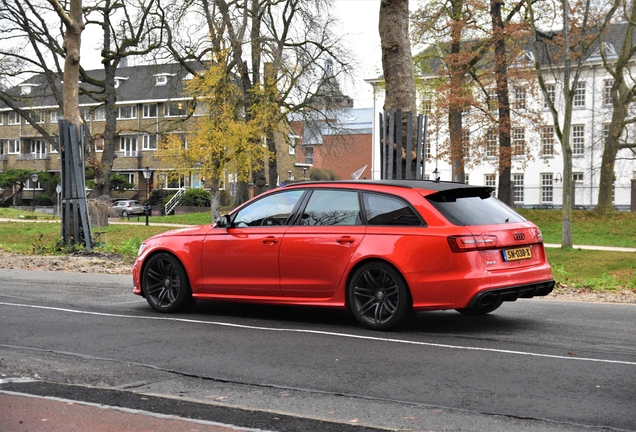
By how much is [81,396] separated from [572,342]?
4.57 metres

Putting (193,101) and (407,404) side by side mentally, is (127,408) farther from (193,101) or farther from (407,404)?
(193,101)

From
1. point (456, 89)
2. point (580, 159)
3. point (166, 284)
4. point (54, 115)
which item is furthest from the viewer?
point (54, 115)

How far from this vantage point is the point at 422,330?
9195 millimetres

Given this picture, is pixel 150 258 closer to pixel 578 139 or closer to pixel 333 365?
pixel 333 365

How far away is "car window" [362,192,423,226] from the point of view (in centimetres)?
907

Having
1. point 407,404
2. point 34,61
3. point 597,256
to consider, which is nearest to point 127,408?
point 407,404

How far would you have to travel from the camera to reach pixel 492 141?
42.9m

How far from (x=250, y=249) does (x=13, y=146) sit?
88.0 m

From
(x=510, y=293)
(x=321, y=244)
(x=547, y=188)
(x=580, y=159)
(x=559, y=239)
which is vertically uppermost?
(x=580, y=159)

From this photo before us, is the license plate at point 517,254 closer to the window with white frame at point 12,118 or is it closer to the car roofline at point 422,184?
the car roofline at point 422,184

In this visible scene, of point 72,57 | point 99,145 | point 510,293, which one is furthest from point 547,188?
point 510,293

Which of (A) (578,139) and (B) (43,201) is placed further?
(B) (43,201)

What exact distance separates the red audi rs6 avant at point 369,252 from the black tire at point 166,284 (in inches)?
0.7

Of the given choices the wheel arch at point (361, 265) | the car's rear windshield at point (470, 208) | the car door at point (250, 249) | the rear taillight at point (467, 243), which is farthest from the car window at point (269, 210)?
the rear taillight at point (467, 243)
